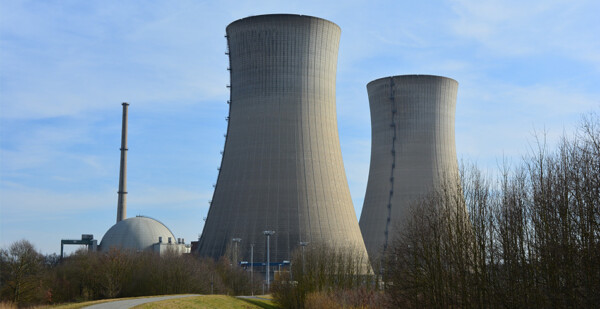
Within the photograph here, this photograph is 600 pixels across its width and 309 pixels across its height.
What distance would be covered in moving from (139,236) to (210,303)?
29825mm

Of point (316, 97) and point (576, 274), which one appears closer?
point (576, 274)

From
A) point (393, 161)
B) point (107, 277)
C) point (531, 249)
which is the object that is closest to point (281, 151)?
point (107, 277)

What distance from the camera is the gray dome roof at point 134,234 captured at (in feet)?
165

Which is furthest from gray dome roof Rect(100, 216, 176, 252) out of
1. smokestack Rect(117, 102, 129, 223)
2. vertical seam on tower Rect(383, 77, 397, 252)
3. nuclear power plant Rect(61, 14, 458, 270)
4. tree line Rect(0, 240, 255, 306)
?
vertical seam on tower Rect(383, 77, 397, 252)

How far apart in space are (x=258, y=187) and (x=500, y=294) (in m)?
19.2

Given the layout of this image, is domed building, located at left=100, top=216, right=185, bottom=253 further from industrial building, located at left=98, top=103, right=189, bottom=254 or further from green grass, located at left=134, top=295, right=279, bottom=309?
green grass, located at left=134, top=295, right=279, bottom=309

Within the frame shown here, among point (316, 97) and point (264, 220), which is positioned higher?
point (316, 97)

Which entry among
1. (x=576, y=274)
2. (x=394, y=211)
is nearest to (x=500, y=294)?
(x=576, y=274)

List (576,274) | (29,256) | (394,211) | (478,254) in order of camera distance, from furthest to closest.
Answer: (394,211) < (29,256) < (478,254) < (576,274)

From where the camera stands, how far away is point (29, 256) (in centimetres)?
3000

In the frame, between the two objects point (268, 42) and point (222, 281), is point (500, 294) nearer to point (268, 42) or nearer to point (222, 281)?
point (268, 42)

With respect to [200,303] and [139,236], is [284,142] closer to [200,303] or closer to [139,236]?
[200,303]

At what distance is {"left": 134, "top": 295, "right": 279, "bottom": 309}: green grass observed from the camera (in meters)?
18.7

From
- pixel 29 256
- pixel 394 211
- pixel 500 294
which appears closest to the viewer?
pixel 500 294
